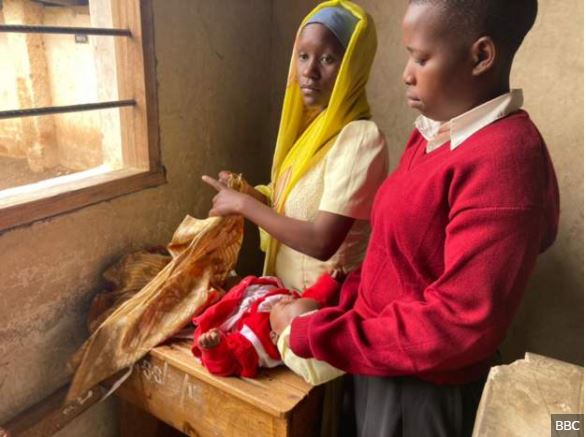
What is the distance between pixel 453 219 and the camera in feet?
2.15

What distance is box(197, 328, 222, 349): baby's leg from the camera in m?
1.03

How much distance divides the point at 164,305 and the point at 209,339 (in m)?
0.28

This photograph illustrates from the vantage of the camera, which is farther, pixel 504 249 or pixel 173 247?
pixel 173 247

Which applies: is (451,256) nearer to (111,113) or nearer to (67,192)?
(67,192)

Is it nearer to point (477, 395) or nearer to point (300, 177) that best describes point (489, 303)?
point (477, 395)

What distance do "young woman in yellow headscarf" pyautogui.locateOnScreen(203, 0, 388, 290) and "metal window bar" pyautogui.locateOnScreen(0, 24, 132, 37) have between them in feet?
1.70

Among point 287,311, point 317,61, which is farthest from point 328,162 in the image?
point 287,311

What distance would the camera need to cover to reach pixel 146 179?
144cm

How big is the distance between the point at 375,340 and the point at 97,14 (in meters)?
1.25

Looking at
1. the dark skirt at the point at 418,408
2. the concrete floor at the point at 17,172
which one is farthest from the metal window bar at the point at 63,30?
the concrete floor at the point at 17,172

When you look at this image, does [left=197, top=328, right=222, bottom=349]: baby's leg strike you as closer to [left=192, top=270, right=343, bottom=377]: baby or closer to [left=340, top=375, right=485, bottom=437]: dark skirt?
[left=192, top=270, right=343, bottom=377]: baby

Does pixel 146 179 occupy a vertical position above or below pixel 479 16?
below

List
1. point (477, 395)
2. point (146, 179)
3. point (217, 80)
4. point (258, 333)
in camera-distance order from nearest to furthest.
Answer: point (477, 395) → point (258, 333) → point (146, 179) → point (217, 80)

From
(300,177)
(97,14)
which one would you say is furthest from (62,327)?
(97,14)
